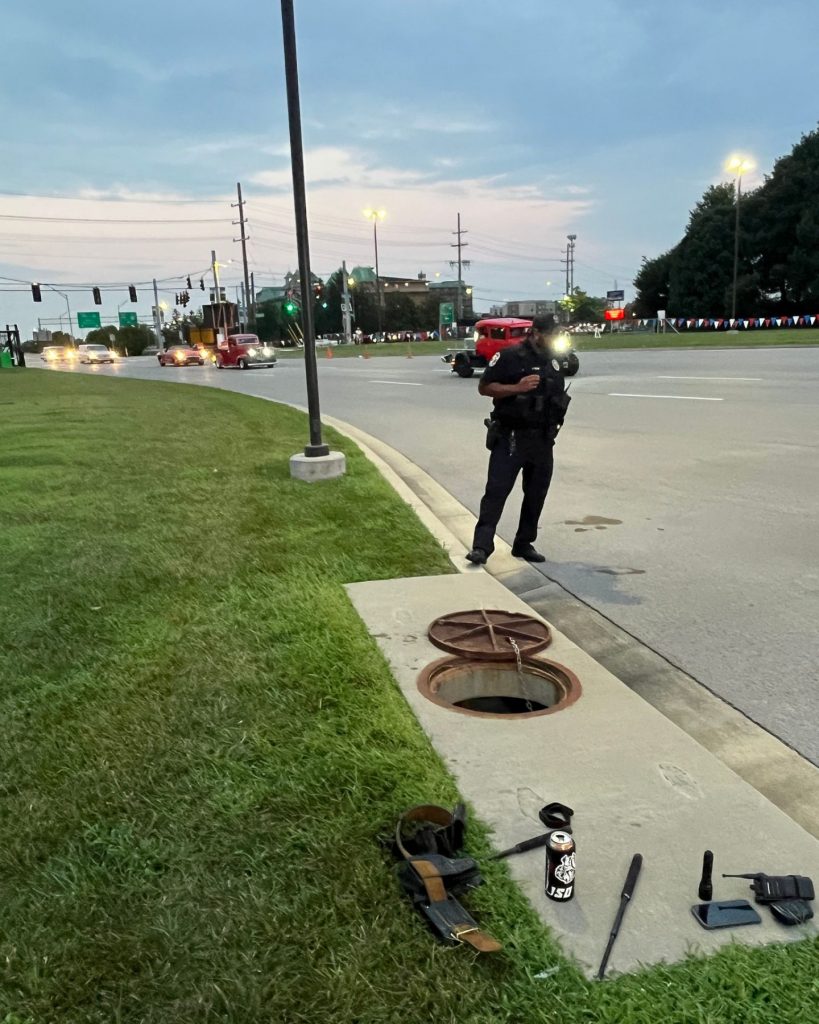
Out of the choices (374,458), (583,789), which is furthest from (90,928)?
(374,458)

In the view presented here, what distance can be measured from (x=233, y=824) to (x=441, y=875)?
2.45 feet

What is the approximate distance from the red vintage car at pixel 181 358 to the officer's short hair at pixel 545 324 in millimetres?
47634

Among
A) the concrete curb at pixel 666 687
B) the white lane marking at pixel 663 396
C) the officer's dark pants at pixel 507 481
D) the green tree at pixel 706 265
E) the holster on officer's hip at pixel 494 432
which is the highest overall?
the green tree at pixel 706 265

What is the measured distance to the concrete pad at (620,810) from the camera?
2178 millimetres

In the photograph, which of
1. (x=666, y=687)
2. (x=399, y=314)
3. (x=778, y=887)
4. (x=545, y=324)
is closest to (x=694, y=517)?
(x=545, y=324)

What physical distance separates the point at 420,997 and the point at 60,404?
1848cm

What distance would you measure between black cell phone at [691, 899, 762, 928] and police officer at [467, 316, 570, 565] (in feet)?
11.8

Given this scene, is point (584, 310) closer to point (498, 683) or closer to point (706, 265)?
point (706, 265)

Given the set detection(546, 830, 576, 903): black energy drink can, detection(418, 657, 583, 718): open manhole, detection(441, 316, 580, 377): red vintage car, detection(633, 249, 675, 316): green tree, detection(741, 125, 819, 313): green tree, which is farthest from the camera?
detection(633, 249, 675, 316): green tree

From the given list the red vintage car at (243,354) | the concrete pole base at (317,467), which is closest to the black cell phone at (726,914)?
the concrete pole base at (317,467)

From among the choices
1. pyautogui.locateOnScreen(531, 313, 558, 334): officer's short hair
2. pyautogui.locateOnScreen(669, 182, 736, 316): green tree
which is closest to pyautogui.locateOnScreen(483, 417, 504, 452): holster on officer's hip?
pyautogui.locateOnScreen(531, 313, 558, 334): officer's short hair

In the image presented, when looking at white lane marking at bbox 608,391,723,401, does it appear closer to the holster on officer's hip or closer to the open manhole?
the holster on officer's hip

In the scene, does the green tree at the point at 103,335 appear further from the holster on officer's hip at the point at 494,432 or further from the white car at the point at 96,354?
the holster on officer's hip at the point at 494,432

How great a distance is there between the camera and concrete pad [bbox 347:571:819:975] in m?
2.18
